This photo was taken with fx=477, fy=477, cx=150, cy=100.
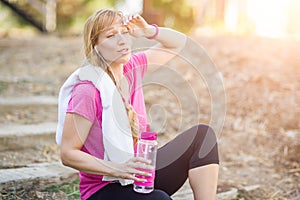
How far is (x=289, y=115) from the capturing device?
4152 millimetres

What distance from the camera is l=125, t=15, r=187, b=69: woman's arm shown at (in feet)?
7.70

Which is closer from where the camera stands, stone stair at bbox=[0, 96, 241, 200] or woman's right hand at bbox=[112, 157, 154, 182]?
woman's right hand at bbox=[112, 157, 154, 182]

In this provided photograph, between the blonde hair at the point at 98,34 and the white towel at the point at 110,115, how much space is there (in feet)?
0.11

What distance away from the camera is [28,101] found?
400cm

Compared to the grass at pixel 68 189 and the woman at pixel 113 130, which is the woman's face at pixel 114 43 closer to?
the woman at pixel 113 130

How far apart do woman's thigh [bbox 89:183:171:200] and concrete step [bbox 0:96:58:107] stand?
83.6 inches

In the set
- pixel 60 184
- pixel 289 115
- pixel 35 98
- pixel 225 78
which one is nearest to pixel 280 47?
pixel 225 78

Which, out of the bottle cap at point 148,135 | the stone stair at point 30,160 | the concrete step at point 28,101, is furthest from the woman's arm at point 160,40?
the concrete step at point 28,101

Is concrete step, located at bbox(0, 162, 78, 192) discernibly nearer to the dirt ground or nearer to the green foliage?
the dirt ground

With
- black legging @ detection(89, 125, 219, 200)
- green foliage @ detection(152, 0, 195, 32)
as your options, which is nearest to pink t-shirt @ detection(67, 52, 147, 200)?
black legging @ detection(89, 125, 219, 200)

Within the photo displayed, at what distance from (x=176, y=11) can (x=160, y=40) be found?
9328 millimetres

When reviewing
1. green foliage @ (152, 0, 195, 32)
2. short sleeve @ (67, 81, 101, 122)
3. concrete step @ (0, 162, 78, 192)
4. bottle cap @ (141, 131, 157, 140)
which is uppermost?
short sleeve @ (67, 81, 101, 122)

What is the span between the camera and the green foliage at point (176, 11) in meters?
11.5

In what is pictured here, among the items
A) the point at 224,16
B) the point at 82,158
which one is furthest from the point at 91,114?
the point at 224,16
